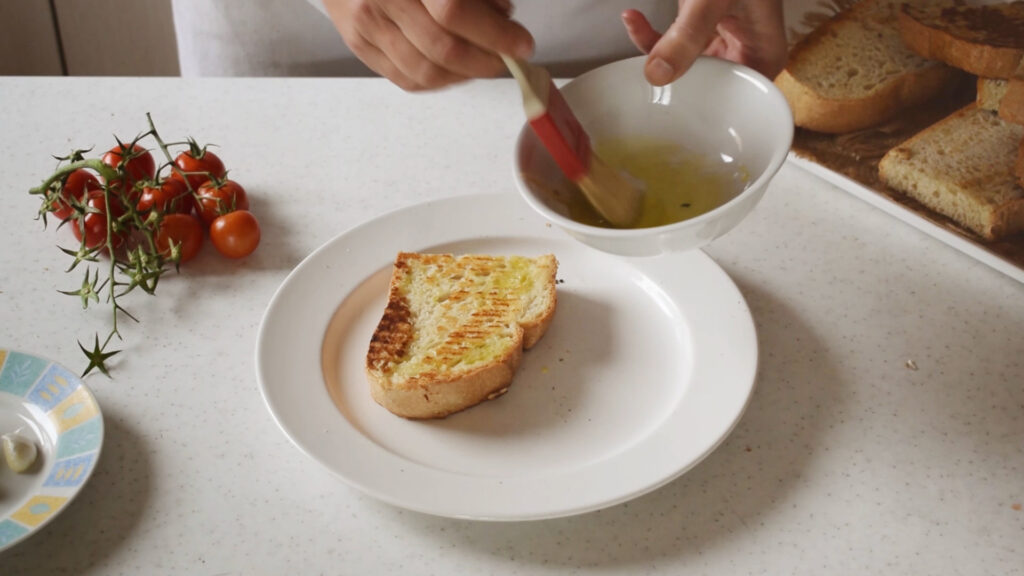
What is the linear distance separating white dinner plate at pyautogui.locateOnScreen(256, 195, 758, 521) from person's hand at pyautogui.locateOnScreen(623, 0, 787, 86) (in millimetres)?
327

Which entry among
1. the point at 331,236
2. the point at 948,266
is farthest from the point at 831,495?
the point at 331,236

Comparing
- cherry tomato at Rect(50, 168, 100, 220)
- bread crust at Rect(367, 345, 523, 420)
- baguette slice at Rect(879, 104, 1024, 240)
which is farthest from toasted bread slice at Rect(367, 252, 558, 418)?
baguette slice at Rect(879, 104, 1024, 240)

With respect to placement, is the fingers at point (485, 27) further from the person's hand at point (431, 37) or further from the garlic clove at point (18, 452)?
the garlic clove at point (18, 452)

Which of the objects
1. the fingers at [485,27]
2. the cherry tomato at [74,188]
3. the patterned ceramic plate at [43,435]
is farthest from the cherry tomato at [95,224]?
the fingers at [485,27]

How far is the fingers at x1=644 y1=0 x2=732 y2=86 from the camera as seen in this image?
46.2 inches

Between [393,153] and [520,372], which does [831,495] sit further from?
[393,153]

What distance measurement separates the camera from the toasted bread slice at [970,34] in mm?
1671

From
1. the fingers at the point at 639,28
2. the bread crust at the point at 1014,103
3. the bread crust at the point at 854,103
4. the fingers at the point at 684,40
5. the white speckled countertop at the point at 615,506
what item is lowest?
the white speckled countertop at the point at 615,506

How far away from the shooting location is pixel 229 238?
4.90 ft

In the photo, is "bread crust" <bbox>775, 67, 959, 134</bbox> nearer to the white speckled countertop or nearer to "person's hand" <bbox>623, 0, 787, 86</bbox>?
the white speckled countertop

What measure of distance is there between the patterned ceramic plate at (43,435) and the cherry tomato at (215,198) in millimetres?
402

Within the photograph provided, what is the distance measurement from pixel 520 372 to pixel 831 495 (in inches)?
17.0

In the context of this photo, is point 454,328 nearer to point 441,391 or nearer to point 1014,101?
point 441,391

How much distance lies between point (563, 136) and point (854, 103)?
0.82m
